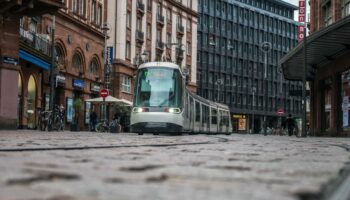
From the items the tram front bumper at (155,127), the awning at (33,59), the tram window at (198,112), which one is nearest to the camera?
the tram front bumper at (155,127)

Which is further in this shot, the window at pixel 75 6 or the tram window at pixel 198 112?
the window at pixel 75 6

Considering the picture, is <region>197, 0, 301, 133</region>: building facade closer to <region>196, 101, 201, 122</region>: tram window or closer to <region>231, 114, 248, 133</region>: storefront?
<region>231, 114, 248, 133</region>: storefront

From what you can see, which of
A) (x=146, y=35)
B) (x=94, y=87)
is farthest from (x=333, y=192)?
(x=146, y=35)

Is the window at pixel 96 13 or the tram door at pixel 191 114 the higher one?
the window at pixel 96 13

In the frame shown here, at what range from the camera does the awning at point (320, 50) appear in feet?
86.9

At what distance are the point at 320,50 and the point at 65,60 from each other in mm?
17690

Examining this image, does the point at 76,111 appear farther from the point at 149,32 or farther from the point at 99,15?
the point at 149,32

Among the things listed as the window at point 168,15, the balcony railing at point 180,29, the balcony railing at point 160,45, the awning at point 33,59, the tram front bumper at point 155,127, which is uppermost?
the window at point 168,15

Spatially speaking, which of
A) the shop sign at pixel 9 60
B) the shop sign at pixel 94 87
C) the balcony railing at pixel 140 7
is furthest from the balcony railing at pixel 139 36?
the shop sign at pixel 9 60

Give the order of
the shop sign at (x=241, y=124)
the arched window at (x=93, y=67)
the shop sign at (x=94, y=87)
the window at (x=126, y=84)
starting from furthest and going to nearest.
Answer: the shop sign at (x=241, y=124) → the window at (x=126, y=84) → the arched window at (x=93, y=67) → the shop sign at (x=94, y=87)

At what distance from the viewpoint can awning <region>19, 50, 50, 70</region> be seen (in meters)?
Result: 31.7

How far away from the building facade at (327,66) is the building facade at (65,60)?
516 inches

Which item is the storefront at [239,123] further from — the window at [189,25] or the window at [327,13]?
the window at [327,13]

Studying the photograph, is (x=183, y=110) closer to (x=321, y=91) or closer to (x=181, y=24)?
(x=321, y=91)
